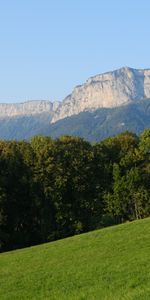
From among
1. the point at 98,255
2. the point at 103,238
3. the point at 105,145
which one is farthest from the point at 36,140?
the point at 98,255

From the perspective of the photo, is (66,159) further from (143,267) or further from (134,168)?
(143,267)

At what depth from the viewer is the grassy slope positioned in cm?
1869

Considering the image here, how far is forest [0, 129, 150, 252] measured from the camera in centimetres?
7275

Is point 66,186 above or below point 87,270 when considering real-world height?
below

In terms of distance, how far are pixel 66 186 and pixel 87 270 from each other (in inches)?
2015

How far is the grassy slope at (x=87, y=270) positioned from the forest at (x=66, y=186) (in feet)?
102

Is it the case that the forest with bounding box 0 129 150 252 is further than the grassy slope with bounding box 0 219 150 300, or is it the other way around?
the forest with bounding box 0 129 150 252

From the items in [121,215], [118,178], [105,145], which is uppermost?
[105,145]

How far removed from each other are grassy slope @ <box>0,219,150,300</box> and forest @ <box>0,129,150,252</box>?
3107 centimetres

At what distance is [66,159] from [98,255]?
47.1 meters

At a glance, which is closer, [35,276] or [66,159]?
[35,276]

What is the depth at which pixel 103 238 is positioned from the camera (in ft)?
131

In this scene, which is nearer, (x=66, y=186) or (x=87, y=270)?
(x=87, y=270)

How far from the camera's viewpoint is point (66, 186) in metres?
76.2
